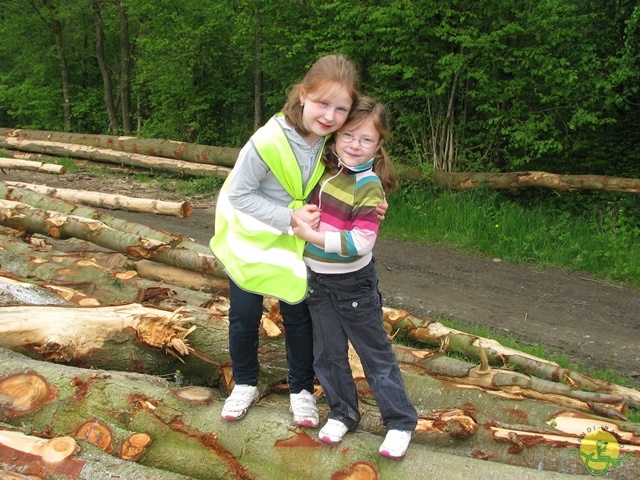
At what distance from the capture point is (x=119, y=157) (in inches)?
527

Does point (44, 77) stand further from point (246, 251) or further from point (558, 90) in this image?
point (246, 251)

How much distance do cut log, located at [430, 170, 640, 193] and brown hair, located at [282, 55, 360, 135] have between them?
733 centimetres

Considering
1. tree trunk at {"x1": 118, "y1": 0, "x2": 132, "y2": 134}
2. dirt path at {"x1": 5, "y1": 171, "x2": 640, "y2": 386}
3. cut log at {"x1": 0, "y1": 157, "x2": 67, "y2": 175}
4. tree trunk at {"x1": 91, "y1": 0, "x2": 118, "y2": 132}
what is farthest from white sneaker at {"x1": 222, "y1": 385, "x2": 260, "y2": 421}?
tree trunk at {"x1": 91, "y1": 0, "x2": 118, "y2": 132}

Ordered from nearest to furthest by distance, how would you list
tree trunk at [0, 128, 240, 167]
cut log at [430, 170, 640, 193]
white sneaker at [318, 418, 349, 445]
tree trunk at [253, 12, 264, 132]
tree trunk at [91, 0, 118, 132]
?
white sneaker at [318, 418, 349, 445] → cut log at [430, 170, 640, 193] → tree trunk at [0, 128, 240, 167] → tree trunk at [253, 12, 264, 132] → tree trunk at [91, 0, 118, 132]

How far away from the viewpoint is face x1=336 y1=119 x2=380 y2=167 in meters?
2.70

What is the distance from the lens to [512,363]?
14.5 ft

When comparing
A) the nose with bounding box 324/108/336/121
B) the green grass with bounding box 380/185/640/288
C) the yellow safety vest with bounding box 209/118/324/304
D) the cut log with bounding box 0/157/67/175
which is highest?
the nose with bounding box 324/108/336/121

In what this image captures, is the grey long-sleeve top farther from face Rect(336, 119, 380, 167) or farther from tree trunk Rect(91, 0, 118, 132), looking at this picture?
tree trunk Rect(91, 0, 118, 132)

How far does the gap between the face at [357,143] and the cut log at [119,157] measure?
9.34m

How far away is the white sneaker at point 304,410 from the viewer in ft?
9.67

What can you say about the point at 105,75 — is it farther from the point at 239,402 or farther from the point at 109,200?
the point at 239,402

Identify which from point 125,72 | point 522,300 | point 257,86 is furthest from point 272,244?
point 125,72

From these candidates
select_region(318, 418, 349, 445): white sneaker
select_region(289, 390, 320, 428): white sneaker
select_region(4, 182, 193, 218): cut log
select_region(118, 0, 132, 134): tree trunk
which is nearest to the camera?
select_region(318, 418, 349, 445): white sneaker

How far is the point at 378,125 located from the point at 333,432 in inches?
54.0
